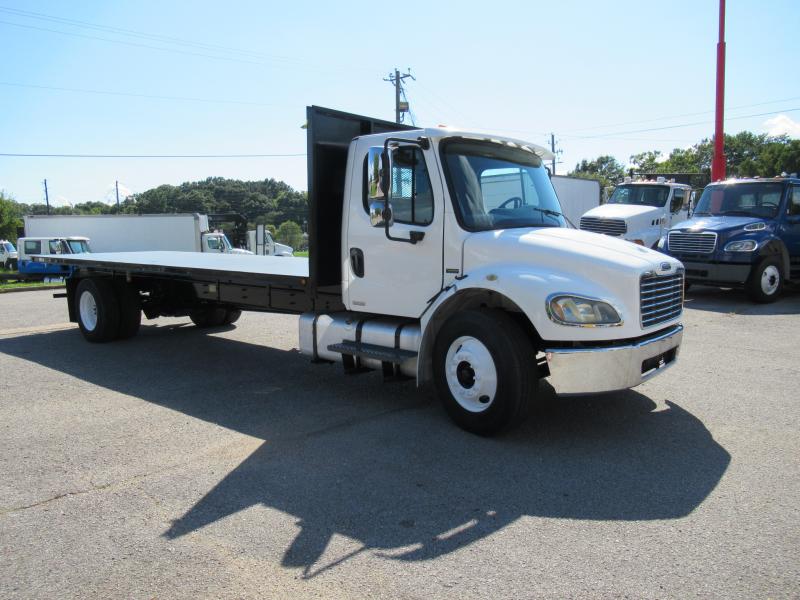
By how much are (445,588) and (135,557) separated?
1651 mm

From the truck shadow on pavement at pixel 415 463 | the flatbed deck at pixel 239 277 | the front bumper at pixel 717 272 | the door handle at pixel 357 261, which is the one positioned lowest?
the truck shadow on pavement at pixel 415 463

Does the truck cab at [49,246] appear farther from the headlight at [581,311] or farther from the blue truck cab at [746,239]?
the headlight at [581,311]

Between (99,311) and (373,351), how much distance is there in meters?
5.66

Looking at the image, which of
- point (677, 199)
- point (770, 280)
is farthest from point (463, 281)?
point (677, 199)

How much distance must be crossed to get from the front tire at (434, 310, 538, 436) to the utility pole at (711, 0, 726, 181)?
19.6m

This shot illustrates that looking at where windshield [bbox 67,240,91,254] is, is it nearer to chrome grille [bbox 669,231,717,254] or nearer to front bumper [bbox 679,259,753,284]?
chrome grille [bbox 669,231,717,254]

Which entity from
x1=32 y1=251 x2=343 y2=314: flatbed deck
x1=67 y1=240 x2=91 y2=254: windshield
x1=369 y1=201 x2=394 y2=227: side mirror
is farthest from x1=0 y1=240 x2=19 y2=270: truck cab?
x1=369 y1=201 x2=394 y2=227: side mirror

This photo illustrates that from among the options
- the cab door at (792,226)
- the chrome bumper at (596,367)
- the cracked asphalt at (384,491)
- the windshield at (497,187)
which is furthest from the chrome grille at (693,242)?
the chrome bumper at (596,367)

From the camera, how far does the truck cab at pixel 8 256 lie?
3448 cm

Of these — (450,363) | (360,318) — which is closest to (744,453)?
(450,363)

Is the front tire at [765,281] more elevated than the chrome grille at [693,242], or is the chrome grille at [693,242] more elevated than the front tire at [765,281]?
the chrome grille at [693,242]

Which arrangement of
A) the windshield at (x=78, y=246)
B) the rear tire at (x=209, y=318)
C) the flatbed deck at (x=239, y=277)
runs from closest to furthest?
the flatbed deck at (x=239, y=277), the rear tire at (x=209, y=318), the windshield at (x=78, y=246)

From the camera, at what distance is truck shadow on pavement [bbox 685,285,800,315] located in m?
11.7

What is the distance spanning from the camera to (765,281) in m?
12.4
